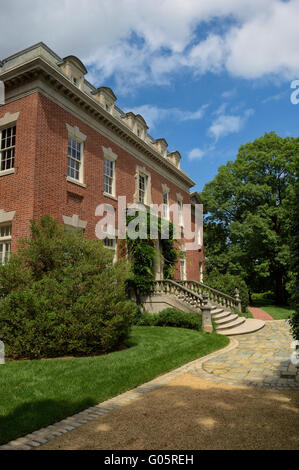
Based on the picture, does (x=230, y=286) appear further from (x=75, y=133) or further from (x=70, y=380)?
(x=70, y=380)

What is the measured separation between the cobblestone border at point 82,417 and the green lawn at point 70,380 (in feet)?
0.38

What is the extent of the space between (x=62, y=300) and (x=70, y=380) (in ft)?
8.58

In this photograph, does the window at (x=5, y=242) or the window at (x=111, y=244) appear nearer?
the window at (x=5, y=242)

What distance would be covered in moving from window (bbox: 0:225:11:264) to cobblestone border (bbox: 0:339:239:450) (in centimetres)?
775

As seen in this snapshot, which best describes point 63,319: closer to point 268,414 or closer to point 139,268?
point 268,414

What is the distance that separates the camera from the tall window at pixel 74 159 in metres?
14.4

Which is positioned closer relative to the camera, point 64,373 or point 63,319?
point 64,373

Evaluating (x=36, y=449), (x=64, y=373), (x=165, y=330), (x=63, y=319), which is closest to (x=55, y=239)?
(x=63, y=319)

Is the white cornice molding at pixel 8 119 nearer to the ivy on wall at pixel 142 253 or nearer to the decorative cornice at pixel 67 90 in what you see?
the decorative cornice at pixel 67 90

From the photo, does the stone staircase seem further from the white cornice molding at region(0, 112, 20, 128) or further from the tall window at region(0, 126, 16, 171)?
the white cornice molding at region(0, 112, 20, 128)

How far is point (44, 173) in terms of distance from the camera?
1262 cm

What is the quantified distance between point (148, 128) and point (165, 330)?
514 inches

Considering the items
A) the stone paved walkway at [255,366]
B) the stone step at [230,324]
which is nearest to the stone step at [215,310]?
the stone step at [230,324]

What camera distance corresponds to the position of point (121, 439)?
445 cm
